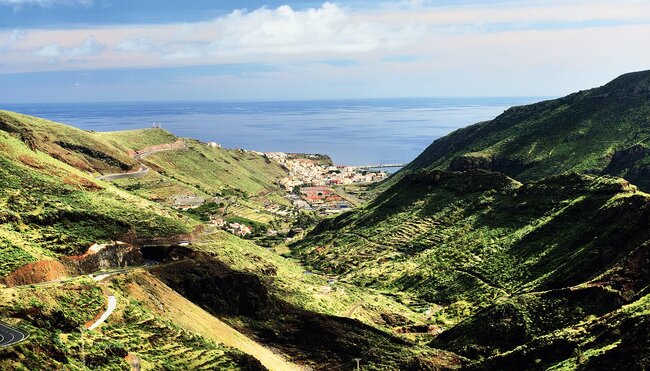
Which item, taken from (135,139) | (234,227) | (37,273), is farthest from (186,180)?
(37,273)

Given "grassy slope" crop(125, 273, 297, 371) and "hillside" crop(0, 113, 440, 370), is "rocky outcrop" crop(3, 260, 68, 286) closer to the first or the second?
"hillside" crop(0, 113, 440, 370)

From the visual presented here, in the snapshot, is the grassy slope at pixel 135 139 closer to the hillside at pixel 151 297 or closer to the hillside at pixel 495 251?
the hillside at pixel 495 251

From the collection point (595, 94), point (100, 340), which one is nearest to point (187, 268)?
point (100, 340)

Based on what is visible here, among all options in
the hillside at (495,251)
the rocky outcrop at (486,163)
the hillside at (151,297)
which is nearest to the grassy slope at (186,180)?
the hillside at (495,251)

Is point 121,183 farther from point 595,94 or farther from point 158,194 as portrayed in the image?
point 595,94

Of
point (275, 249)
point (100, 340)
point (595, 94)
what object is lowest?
point (275, 249)

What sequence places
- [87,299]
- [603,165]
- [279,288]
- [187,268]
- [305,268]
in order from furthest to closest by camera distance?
[603,165]
[305,268]
[279,288]
[187,268]
[87,299]

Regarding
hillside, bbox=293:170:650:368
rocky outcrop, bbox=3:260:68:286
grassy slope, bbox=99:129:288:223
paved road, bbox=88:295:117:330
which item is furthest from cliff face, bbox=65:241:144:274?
grassy slope, bbox=99:129:288:223
